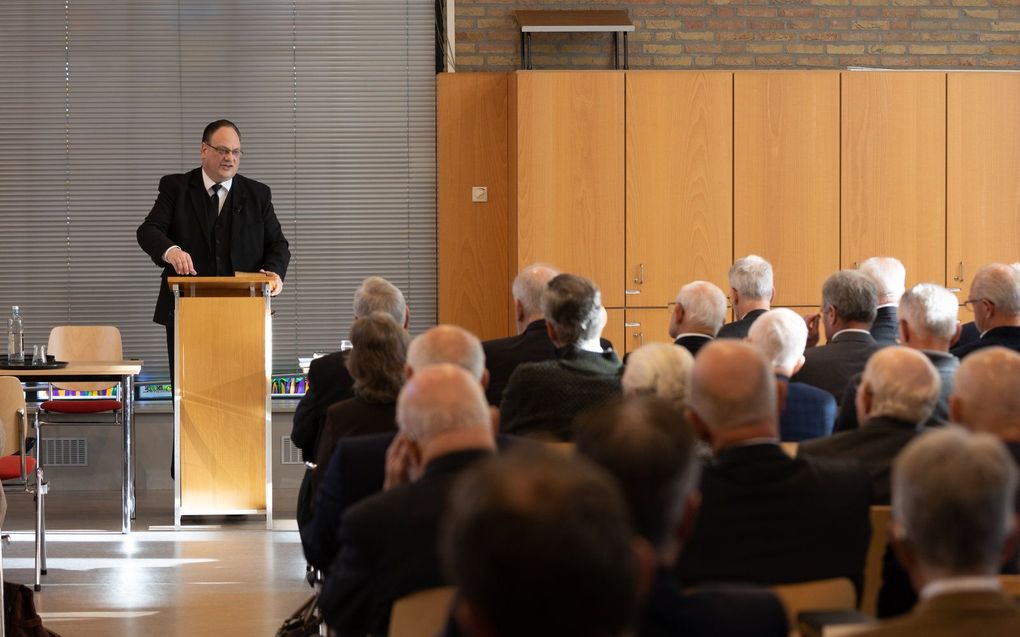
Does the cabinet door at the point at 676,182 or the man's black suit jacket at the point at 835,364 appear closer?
the man's black suit jacket at the point at 835,364

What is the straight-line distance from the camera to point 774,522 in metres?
2.47

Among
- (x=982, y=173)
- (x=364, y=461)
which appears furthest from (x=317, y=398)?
(x=982, y=173)

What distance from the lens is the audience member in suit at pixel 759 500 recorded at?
2.44 metres

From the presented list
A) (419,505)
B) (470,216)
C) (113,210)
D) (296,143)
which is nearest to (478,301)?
(470,216)

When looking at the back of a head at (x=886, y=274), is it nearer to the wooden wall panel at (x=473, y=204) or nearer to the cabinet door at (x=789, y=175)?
the cabinet door at (x=789, y=175)

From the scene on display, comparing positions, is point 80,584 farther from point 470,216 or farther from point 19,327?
point 470,216

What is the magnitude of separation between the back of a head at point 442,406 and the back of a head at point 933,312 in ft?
8.80

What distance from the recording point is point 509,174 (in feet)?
28.0

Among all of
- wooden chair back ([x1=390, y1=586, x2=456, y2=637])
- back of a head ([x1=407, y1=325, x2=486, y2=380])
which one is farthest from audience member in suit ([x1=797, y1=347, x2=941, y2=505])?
wooden chair back ([x1=390, y1=586, x2=456, y2=637])

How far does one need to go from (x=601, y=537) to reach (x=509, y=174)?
742 cm

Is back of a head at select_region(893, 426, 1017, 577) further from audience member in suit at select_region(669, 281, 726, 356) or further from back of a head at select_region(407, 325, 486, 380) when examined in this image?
audience member in suit at select_region(669, 281, 726, 356)

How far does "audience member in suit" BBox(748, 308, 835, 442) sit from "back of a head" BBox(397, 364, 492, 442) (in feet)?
5.52

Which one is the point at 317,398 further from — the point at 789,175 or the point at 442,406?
the point at 789,175

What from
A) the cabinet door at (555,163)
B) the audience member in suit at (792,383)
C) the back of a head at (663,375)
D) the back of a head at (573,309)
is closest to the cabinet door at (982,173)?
the cabinet door at (555,163)
